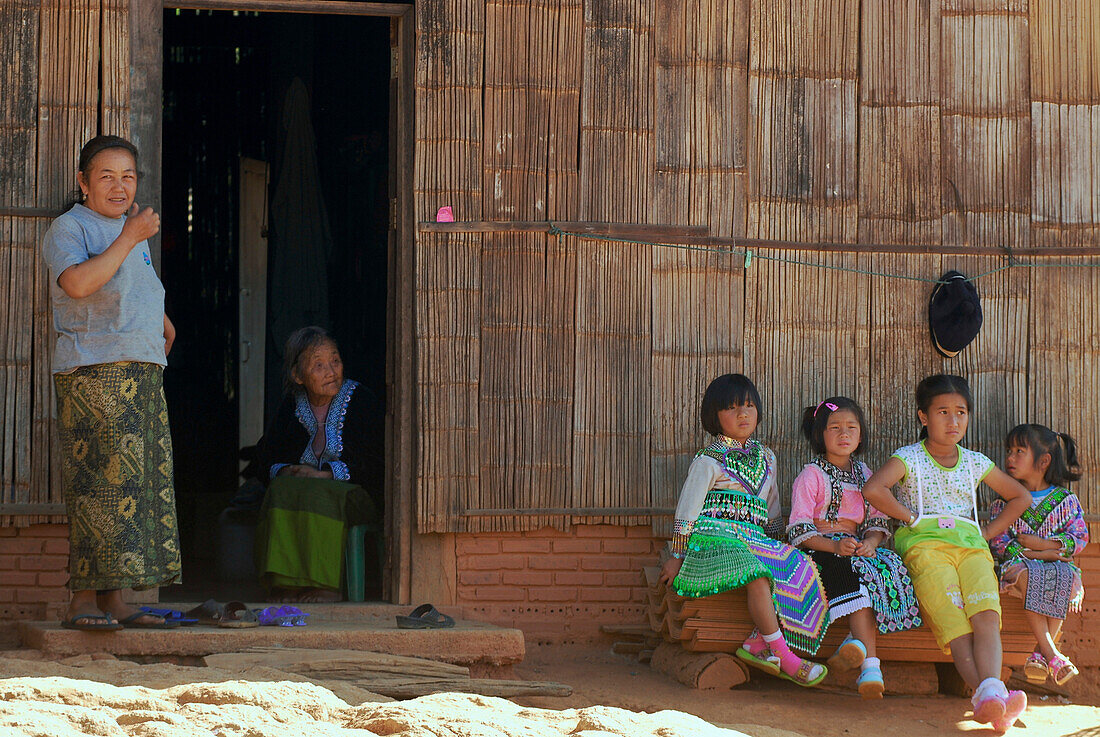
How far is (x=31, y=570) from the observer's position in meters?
5.04

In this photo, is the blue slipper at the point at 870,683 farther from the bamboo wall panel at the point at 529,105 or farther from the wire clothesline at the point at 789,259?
the bamboo wall panel at the point at 529,105

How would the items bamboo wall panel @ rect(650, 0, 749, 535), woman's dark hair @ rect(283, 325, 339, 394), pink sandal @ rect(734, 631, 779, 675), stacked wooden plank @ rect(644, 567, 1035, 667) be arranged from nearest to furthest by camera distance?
pink sandal @ rect(734, 631, 779, 675) → stacked wooden plank @ rect(644, 567, 1035, 667) → bamboo wall panel @ rect(650, 0, 749, 535) → woman's dark hair @ rect(283, 325, 339, 394)

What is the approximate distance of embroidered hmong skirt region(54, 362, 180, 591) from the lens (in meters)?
4.43

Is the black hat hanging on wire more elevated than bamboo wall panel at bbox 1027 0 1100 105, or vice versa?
bamboo wall panel at bbox 1027 0 1100 105

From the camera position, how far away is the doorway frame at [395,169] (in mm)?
5109

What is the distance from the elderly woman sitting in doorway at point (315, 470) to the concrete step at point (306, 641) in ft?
2.15

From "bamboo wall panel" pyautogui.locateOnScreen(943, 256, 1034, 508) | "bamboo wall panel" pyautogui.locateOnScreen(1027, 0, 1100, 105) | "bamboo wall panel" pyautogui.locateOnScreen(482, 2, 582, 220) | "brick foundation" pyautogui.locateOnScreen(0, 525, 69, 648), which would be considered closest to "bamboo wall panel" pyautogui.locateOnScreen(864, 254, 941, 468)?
"bamboo wall panel" pyautogui.locateOnScreen(943, 256, 1034, 508)

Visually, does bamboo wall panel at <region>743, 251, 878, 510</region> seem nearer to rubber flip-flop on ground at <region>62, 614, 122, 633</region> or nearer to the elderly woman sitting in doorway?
the elderly woman sitting in doorway

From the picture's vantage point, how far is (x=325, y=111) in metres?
7.75

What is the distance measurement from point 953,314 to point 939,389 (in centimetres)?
55

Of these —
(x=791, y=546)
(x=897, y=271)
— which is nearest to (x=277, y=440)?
(x=791, y=546)

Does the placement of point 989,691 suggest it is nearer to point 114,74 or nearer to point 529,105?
point 529,105

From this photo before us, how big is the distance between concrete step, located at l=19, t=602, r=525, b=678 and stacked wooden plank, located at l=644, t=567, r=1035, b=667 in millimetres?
678

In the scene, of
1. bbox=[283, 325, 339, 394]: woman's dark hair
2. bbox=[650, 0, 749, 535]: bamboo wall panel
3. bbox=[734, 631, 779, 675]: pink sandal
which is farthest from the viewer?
bbox=[283, 325, 339, 394]: woman's dark hair
